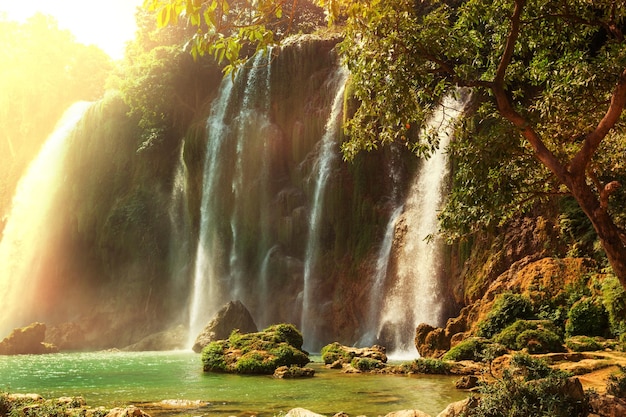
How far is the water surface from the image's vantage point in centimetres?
1138

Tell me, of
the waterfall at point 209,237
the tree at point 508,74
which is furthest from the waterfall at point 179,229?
the tree at point 508,74

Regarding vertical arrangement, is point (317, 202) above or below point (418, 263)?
above

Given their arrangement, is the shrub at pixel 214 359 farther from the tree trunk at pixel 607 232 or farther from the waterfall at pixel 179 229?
the waterfall at pixel 179 229

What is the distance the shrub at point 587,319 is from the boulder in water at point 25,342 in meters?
29.2

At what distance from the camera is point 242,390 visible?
46.6ft

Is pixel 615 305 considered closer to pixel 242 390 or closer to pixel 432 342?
pixel 432 342

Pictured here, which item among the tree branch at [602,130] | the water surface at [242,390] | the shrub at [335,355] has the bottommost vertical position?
the water surface at [242,390]

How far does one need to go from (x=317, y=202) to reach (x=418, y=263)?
866 centimetres

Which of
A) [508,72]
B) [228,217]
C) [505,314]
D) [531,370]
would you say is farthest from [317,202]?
[531,370]

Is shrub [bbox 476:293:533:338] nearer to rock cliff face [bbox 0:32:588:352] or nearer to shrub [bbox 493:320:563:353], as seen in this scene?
shrub [bbox 493:320:563:353]

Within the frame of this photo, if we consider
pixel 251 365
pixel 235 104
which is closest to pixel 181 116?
pixel 235 104

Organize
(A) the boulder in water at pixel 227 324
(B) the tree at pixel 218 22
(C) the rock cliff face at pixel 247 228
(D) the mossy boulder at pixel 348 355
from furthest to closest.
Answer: (C) the rock cliff face at pixel 247 228 → (A) the boulder in water at pixel 227 324 → (D) the mossy boulder at pixel 348 355 → (B) the tree at pixel 218 22

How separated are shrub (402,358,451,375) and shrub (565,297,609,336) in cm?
458

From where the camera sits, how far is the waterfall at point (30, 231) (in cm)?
4794
